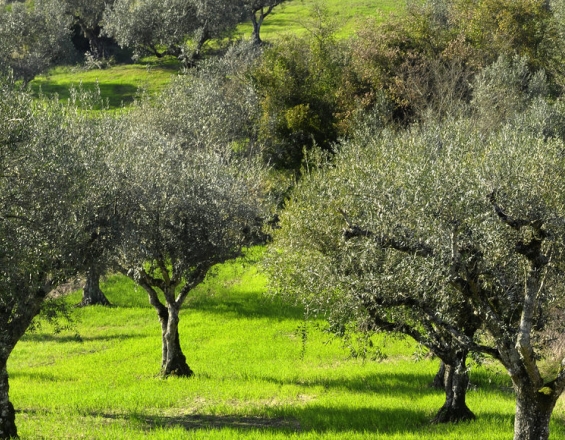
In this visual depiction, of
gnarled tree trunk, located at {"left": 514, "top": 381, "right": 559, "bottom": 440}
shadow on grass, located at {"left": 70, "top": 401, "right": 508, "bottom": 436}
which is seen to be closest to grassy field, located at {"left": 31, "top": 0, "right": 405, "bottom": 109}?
shadow on grass, located at {"left": 70, "top": 401, "right": 508, "bottom": 436}

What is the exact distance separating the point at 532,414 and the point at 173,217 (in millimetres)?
14496

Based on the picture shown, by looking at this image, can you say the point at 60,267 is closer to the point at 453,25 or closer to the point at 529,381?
the point at 529,381

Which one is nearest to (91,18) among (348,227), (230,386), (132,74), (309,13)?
(132,74)

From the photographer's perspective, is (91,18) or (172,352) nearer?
(172,352)

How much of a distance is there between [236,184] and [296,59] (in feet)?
121

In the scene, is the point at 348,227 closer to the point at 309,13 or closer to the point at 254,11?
the point at 254,11

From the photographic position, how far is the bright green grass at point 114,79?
8494 cm

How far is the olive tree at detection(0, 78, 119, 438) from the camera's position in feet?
57.1

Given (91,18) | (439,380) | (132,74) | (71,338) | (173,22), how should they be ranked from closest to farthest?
(439,380)
(71,338)
(173,22)
(132,74)
(91,18)

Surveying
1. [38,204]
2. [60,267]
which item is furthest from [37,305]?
[38,204]

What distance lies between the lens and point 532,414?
602 inches

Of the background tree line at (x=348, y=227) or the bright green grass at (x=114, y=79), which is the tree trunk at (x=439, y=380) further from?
the bright green grass at (x=114, y=79)

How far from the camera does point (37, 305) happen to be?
19703 millimetres

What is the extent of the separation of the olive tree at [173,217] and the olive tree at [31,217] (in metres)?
2.91
